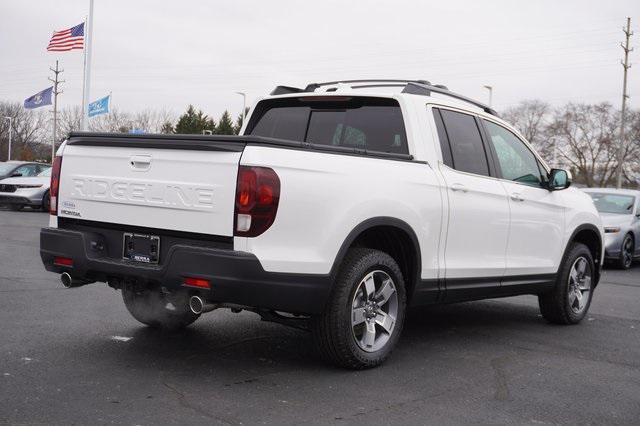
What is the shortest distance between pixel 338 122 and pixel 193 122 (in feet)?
256

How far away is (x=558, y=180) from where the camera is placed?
6578 mm

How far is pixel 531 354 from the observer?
559 cm

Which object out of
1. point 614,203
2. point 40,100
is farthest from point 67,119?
point 614,203

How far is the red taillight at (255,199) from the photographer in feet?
13.3

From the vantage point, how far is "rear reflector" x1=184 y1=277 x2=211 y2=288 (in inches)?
162

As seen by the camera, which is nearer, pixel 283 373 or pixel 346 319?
pixel 346 319

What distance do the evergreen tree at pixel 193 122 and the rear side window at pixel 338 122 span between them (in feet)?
235

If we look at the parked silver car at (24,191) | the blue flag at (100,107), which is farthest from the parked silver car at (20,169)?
the blue flag at (100,107)

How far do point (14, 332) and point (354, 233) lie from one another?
9.13ft

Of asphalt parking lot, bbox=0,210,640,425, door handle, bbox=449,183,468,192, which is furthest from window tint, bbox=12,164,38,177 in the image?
door handle, bbox=449,183,468,192

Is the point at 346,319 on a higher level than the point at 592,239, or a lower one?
lower

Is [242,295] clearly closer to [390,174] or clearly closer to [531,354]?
[390,174]

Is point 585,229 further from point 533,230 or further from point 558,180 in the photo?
point 533,230

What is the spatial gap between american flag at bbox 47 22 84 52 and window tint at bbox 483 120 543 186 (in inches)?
960
